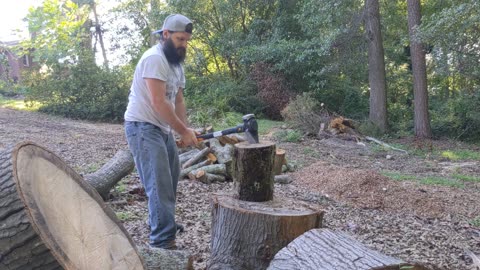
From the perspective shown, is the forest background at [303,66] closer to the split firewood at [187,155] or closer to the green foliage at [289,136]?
the green foliage at [289,136]

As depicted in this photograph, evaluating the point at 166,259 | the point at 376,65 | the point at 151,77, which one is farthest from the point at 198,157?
the point at 376,65

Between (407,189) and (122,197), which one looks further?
(407,189)

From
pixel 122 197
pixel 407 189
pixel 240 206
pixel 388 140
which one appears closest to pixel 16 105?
pixel 388 140

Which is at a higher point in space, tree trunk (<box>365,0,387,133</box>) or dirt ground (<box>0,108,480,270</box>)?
tree trunk (<box>365,0,387,133</box>)

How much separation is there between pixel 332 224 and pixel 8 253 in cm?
365

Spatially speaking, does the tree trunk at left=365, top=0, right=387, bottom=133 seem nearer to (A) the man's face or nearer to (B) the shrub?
(B) the shrub

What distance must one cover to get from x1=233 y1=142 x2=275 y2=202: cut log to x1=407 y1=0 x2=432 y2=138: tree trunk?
11.6 metres

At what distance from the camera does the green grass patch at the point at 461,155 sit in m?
11.2

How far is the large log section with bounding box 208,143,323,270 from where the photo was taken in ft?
10.5

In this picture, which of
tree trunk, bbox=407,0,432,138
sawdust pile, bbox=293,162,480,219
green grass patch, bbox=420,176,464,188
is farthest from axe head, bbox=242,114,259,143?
tree trunk, bbox=407,0,432,138

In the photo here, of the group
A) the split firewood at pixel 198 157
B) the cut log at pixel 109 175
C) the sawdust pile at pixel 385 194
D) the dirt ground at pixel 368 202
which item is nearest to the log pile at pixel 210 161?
the split firewood at pixel 198 157

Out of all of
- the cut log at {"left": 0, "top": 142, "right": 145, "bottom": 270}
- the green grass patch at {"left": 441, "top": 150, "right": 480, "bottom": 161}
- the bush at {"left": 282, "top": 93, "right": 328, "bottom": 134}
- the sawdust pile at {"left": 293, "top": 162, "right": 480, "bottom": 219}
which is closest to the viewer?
the cut log at {"left": 0, "top": 142, "right": 145, "bottom": 270}

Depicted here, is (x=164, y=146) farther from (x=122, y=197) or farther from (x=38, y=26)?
(x=38, y=26)

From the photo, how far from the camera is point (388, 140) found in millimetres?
14367
